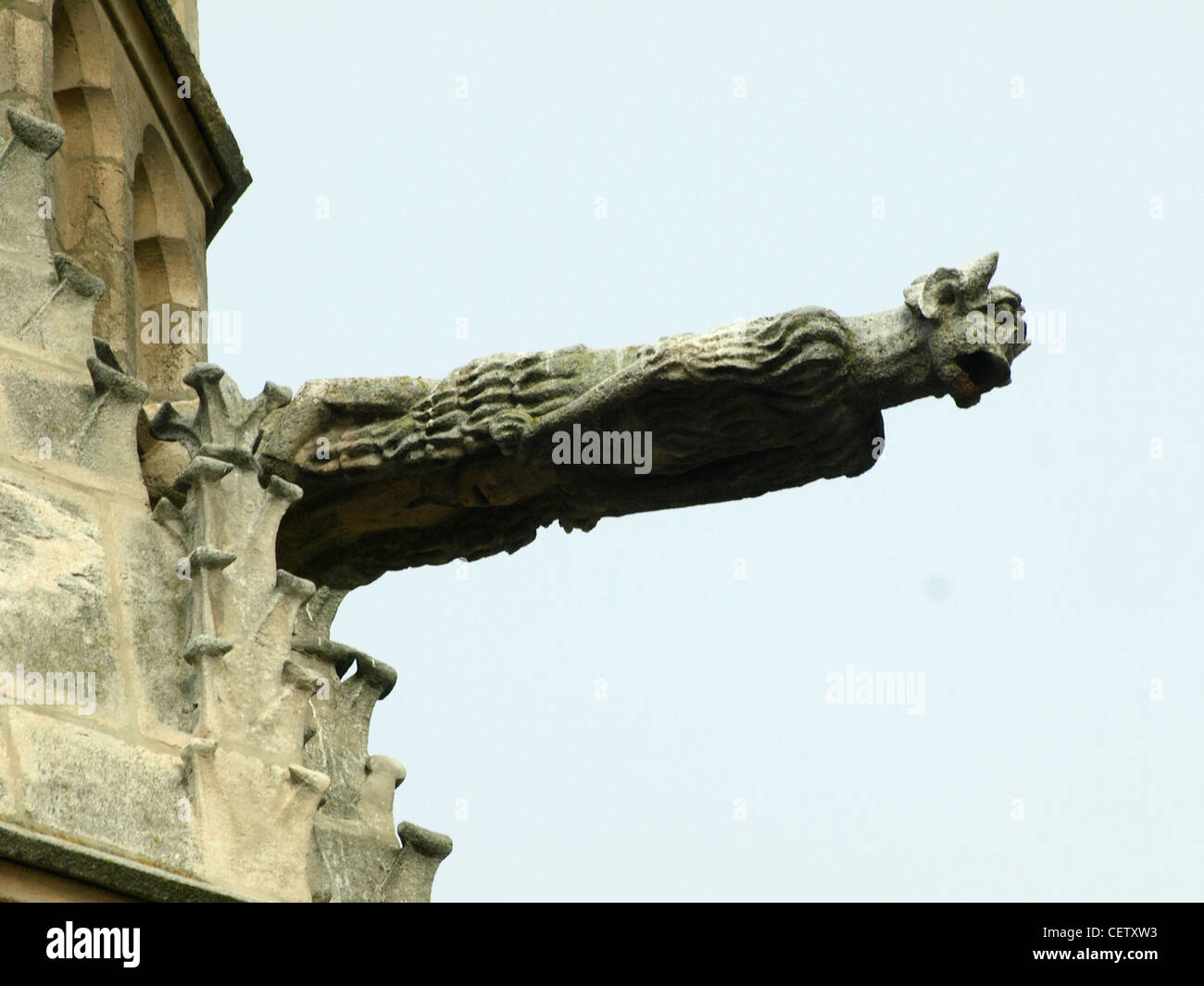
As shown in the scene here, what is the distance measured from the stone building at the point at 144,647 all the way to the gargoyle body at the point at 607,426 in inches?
12.6

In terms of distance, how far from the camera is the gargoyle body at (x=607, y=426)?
26.5 ft

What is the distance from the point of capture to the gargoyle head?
26.1 feet

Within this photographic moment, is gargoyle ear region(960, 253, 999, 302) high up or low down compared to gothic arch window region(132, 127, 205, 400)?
down

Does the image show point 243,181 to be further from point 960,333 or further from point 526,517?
point 960,333

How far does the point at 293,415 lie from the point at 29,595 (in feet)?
4.97

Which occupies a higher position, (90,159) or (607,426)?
(90,159)

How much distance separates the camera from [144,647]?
7938mm

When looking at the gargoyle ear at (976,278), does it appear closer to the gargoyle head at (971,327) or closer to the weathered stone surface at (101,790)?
the gargoyle head at (971,327)

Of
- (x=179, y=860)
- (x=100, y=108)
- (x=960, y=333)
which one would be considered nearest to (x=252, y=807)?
(x=179, y=860)

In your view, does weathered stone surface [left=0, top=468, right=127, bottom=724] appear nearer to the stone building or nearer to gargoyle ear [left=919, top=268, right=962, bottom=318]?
the stone building

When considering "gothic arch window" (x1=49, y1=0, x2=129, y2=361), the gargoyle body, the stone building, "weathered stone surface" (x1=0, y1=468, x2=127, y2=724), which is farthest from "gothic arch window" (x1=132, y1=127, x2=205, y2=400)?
"weathered stone surface" (x1=0, y1=468, x2=127, y2=724)

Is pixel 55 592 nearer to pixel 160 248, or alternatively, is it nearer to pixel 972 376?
pixel 972 376

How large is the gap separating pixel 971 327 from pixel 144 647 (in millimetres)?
2147

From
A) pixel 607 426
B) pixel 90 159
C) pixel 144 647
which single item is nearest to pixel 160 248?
pixel 90 159
